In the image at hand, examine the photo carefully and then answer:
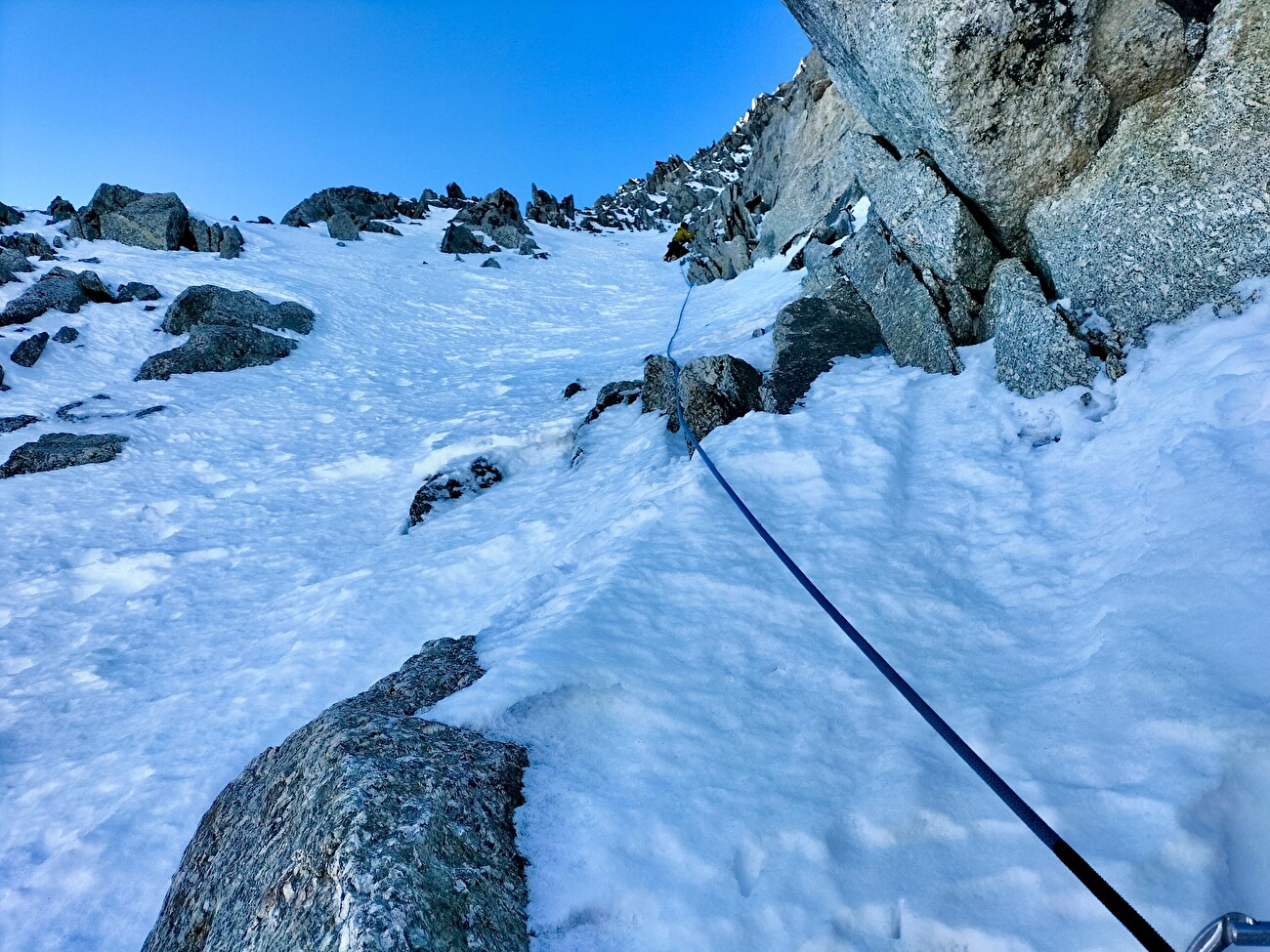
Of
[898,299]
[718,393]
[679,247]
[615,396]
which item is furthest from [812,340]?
[679,247]

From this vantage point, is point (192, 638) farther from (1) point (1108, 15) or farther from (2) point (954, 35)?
(1) point (1108, 15)

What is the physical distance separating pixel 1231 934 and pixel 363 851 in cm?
280

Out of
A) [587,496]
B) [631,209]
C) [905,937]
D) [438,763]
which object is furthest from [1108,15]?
[631,209]

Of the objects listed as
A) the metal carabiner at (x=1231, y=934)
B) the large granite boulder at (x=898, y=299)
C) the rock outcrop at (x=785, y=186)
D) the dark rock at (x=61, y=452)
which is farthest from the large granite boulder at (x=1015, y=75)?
the dark rock at (x=61, y=452)

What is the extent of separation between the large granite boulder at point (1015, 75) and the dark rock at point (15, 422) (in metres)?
18.7

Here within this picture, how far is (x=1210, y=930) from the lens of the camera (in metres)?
1.59

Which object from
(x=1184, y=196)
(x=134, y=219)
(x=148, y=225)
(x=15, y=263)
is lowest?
(x=1184, y=196)

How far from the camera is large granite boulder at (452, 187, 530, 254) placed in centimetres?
4319

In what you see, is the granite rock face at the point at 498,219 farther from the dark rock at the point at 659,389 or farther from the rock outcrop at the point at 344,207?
the dark rock at the point at 659,389

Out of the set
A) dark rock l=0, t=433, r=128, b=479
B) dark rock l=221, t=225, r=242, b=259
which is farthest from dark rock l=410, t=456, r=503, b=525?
dark rock l=221, t=225, r=242, b=259

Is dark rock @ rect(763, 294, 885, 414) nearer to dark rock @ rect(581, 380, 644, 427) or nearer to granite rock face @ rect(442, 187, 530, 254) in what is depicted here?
dark rock @ rect(581, 380, 644, 427)

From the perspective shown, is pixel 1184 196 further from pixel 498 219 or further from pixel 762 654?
pixel 498 219

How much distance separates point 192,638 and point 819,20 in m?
11.8

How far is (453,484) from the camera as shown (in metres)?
10.5
